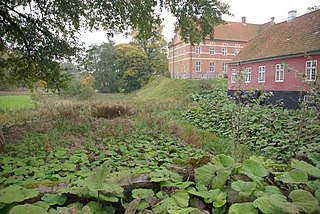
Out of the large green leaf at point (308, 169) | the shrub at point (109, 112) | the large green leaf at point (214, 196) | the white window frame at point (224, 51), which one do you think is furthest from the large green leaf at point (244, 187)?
the white window frame at point (224, 51)

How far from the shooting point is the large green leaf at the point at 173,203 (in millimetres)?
2116

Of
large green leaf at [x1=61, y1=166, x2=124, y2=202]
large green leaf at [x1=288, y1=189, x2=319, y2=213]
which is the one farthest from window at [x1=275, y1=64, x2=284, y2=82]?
large green leaf at [x1=61, y1=166, x2=124, y2=202]

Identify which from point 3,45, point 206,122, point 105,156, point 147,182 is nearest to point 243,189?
point 147,182

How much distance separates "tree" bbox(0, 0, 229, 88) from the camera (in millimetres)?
7000

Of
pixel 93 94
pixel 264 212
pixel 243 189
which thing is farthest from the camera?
pixel 93 94

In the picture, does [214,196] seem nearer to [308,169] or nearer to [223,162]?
[223,162]

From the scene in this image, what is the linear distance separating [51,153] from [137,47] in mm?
38219

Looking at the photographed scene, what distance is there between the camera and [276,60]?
2117 centimetres

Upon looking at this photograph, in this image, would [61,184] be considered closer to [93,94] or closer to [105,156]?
[105,156]

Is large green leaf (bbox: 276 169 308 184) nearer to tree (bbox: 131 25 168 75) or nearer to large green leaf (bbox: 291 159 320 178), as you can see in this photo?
large green leaf (bbox: 291 159 320 178)

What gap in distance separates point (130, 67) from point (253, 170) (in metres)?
40.3

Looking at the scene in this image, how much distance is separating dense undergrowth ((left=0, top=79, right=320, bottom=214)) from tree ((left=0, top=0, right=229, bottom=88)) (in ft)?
7.18

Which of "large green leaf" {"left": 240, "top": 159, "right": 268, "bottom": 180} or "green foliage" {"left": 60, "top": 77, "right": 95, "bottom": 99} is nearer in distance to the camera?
"large green leaf" {"left": 240, "top": 159, "right": 268, "bottom": 180}

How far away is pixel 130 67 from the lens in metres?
41.7
